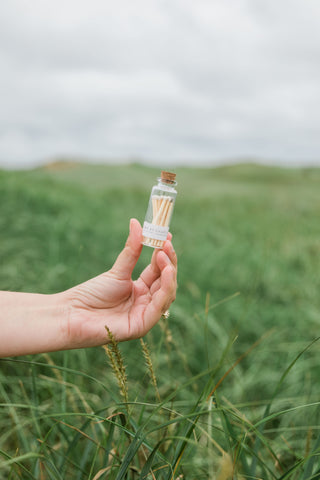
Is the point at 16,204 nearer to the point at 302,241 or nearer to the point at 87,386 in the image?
the point at 87,386

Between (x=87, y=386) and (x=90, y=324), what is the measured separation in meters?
1.43

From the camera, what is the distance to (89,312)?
1.37 meters

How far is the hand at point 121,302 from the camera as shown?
52.2 inches

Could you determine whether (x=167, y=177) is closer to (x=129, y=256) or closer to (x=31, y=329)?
(x=129, y=256)

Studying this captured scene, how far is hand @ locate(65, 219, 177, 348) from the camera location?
1327mm

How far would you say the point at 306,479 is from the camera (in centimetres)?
100

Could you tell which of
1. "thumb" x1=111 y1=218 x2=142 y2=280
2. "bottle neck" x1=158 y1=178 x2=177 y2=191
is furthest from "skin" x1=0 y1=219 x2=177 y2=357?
"bottle neck" x1=158 y1=178 x2=177 y2=191

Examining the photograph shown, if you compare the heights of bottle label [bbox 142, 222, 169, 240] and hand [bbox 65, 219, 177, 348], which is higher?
bottle label [bbox 142, 222, 169, 240]

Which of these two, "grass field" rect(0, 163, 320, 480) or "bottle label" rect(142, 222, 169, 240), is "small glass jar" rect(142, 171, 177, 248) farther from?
"grass field" rect(0, 163, 320, 480)

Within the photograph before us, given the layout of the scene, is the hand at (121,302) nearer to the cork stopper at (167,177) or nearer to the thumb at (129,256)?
the thumb at (129,256)

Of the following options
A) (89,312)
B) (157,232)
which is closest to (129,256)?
(157,232)

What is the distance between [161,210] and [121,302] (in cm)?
38

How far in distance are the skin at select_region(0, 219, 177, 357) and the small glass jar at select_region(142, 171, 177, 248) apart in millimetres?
38

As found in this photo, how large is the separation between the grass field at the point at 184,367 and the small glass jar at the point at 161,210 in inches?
11.1
